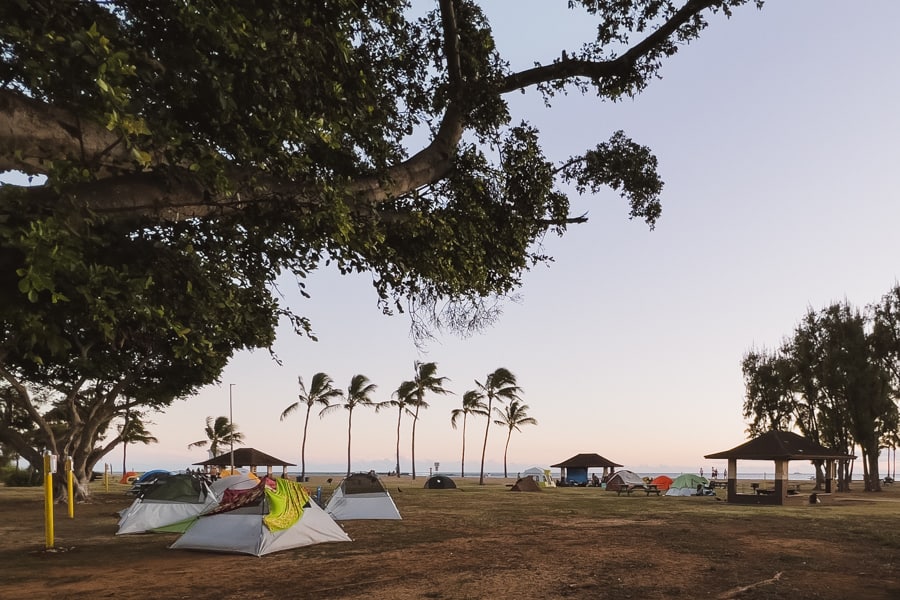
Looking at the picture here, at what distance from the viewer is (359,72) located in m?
7.74

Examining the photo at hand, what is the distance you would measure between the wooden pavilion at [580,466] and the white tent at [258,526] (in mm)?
43562

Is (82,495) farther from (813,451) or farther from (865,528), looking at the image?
(813,451)

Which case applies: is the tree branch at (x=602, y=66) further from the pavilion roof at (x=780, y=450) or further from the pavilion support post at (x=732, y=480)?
the pavilion support post at (x=732, y=480)

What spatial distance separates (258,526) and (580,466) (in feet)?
149

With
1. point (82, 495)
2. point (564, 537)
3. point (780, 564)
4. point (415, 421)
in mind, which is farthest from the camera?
point (415, 421)

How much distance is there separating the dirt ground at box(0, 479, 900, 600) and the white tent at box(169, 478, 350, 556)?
330 millimetres

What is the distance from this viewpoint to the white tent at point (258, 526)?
13164 millimetres

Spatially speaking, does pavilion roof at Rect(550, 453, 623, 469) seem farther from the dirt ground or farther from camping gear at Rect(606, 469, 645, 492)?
the dirt ground

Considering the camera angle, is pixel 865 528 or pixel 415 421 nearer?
pixel 865 528

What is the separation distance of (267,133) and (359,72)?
141 centimetres

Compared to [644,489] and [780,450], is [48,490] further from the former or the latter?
[644,489]

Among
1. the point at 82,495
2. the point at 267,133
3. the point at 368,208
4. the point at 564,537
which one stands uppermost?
the point at 267,133

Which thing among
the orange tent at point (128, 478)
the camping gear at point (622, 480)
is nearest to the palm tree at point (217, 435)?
the orange tent at point (128, 478)

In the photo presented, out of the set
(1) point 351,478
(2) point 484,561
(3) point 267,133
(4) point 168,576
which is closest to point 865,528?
(2) point 484,561
